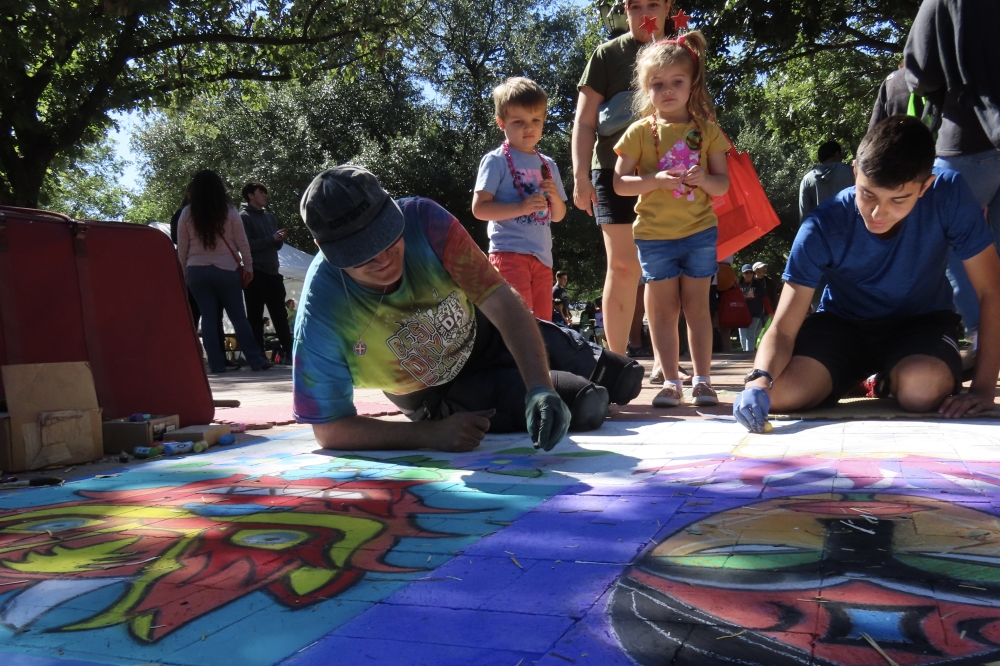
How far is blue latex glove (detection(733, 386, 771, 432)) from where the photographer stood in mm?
2662

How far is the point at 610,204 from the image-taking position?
407 centimetres

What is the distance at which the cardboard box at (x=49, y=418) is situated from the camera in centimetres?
260

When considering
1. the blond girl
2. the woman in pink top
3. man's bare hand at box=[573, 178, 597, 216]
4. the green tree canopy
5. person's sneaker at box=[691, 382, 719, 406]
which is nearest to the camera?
person's sneaker at box=[691, 382, 719, 406]

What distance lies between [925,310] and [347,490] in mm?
2081

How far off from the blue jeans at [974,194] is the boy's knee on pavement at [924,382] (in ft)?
2.22

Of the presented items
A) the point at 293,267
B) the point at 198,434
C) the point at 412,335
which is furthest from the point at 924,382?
the point at 293,267

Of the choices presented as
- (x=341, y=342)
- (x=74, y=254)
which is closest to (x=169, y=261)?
(x=74, y=254)

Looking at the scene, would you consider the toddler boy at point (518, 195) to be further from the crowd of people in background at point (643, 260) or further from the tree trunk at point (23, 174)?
the tree trunk at point (23, 174)

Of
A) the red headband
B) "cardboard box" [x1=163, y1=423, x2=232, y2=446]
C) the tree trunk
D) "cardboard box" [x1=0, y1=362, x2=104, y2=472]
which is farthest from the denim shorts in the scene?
the tree trunk

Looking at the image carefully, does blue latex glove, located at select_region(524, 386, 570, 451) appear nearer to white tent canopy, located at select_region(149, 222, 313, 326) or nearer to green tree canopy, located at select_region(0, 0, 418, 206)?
green tree canopy, located at select_region(0, 0, 418, 206)

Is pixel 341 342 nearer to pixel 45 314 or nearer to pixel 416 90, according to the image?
pixel 45 314

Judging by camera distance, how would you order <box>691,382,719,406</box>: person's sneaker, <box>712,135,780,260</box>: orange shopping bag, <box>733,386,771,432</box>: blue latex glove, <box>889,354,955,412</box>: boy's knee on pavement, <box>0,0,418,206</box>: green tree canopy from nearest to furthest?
<box>733,386,771,432</box>: blue latex glove
<box>889,354,955,412</box>: boy's knee on pavement
<box>691,382,719,406</box>: person's sneaker
<box>712,135,780,260</box>: orange shopping bag
<box>0,0,418,206</box>: green tree canopy

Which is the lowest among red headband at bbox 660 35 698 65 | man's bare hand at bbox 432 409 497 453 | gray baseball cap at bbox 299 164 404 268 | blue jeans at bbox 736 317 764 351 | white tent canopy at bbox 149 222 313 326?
blue jeans at bbox 736 317 764 351

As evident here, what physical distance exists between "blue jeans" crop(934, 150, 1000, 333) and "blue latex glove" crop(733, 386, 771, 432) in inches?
46.3
